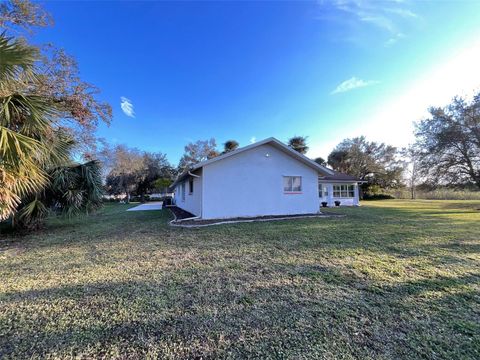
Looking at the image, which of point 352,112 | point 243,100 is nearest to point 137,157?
point 243,100

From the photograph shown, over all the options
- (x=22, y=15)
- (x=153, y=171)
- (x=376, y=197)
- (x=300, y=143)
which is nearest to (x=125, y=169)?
(x=153, y=171)

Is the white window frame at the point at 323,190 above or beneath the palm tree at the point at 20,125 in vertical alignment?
beneath

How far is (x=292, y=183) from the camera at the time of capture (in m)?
12.4

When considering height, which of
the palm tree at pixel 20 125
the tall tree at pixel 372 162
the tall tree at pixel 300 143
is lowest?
the palm tree at pixel 20 125

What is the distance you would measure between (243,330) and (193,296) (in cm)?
104

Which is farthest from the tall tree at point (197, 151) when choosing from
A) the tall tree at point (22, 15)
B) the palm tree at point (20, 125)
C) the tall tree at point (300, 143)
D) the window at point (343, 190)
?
the palm tree at point (20, 125)

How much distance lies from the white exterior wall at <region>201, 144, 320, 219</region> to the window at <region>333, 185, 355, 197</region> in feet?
30.5

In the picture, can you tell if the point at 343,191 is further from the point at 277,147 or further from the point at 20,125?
the point at 20,125

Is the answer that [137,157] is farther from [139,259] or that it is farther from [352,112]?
[139,259]

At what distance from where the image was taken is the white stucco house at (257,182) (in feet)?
35.4

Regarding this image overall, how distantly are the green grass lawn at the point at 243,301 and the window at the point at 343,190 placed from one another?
603 inches

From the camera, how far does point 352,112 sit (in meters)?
14.8

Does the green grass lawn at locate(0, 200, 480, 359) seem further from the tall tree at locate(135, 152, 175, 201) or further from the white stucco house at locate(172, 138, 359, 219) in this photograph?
the tall tree at locate(135, 152, 175, 201)

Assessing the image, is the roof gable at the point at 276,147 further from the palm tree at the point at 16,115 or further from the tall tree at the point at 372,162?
the tall tree at the point at 372,162
